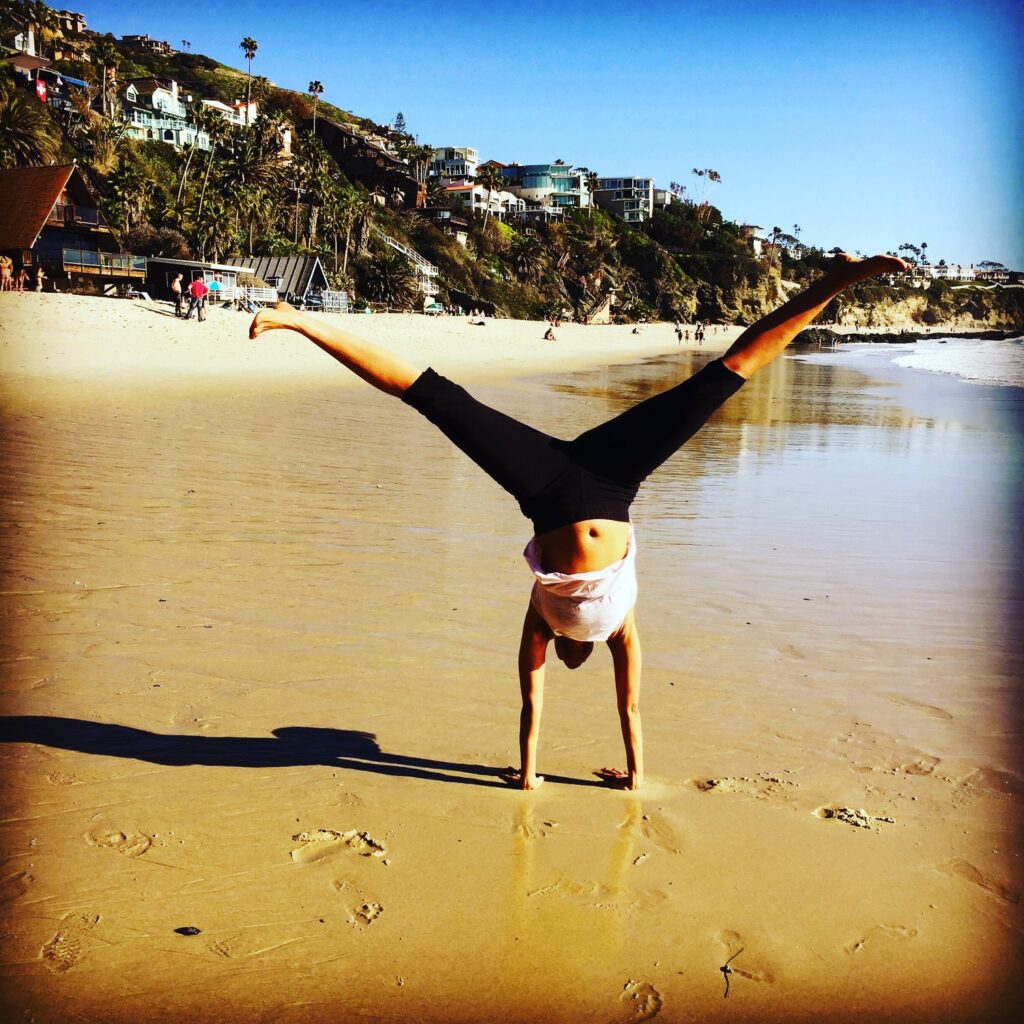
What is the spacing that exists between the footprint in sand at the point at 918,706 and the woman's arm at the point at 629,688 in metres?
1.73

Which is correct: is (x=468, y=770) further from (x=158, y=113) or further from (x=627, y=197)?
(x=627, y=197)

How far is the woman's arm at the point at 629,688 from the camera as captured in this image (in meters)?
3.18

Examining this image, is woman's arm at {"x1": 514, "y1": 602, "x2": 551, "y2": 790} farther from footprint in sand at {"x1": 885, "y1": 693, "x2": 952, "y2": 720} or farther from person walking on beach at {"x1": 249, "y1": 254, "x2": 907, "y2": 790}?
footprint in sand at {"x1": 885, "y1": 693, "x2": 952, "y2": 720}

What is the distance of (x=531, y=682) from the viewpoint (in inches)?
128

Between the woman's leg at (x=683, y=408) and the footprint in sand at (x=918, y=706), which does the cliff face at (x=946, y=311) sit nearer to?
the footprint in sand at (x=918, y=706)

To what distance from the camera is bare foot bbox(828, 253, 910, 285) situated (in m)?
2.84

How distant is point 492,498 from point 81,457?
447 cm

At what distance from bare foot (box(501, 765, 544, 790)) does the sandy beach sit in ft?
0.32

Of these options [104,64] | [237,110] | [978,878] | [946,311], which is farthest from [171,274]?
[946,311]

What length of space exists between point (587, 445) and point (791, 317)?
A: 811mm

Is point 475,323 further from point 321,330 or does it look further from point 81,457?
point 321,330

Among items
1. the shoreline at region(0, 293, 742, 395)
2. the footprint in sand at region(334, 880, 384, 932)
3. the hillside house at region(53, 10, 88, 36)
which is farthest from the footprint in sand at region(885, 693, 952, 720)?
the hillside house at region(53, 10, 88, 36)

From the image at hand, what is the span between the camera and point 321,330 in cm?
298

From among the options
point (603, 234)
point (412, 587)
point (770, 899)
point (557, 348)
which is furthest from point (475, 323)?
point (603, 234)
